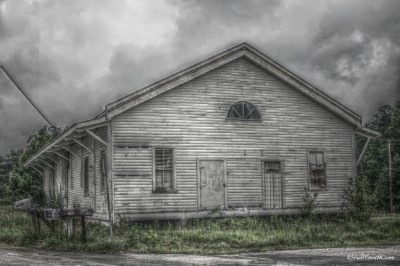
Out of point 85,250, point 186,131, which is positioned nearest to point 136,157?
point 186,131

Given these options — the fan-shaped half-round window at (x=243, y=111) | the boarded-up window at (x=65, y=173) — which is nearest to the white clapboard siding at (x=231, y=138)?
the fan-shaped half-round window at (x=243, y=111)

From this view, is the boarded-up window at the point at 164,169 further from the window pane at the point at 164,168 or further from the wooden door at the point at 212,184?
the wooden door at the point at 212,184

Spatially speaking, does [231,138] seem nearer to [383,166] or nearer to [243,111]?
[243,111]

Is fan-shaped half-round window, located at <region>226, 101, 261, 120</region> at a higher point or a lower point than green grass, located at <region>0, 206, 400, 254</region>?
higher

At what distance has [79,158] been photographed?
24875 millimetres

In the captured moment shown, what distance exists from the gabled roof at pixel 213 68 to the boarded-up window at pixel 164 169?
2015mm

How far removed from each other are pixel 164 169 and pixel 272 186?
4.42 m

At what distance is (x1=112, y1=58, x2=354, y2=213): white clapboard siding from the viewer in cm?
2020

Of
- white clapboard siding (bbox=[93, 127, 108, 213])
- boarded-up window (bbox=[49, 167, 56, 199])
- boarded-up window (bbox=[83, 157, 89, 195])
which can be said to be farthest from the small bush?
boarded-up window (bbox=[49, 167, 56, 199])

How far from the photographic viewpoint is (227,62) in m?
21.9

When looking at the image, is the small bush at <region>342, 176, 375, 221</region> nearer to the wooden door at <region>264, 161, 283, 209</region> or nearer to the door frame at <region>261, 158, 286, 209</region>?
the door frame at <region>261, 158, 286, 209</region>

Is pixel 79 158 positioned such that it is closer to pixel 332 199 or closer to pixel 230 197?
pixel 230 197

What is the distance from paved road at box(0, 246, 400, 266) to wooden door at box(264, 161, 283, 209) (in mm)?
8222

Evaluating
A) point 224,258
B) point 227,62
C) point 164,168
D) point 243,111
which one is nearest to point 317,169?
point 243,111
